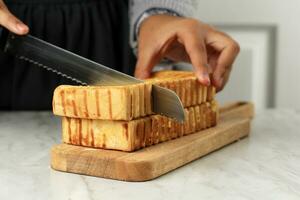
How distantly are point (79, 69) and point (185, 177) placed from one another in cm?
18

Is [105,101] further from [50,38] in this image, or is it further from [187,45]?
[50,38]

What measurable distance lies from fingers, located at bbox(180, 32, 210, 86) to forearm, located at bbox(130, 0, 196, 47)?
142 millimetres

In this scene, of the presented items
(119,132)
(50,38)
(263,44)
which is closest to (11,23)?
(119,132)

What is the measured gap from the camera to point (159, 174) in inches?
23.5

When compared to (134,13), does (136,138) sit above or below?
below

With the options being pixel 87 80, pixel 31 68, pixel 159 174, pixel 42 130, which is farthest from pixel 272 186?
pixel 31 68

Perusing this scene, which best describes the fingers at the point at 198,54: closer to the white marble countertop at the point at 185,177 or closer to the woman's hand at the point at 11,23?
the white marble countertop at the point at 185,177

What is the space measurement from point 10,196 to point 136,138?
0.48 feet

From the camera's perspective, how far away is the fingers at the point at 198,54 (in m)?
0.74

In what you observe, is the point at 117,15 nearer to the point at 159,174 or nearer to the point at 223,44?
the point at 223,44

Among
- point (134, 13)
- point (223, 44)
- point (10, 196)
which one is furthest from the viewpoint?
point (134, 13)

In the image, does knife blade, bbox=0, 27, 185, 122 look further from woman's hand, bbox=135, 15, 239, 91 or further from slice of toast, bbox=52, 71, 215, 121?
woman's hand, bbox=135, 15, 239, 91

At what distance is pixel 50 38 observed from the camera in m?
1.04

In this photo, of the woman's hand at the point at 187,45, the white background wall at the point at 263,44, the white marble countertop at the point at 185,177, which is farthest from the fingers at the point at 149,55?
the white background wall at the point at 263,44
